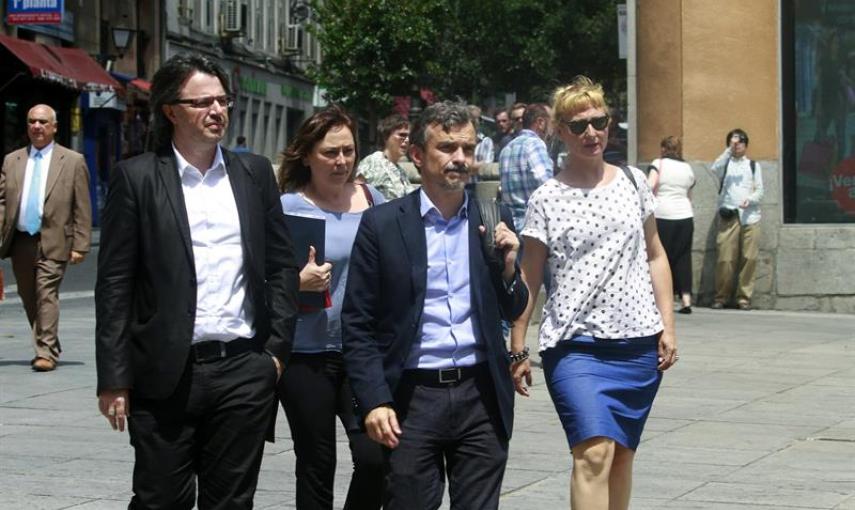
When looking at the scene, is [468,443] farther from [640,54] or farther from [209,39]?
[209,39]

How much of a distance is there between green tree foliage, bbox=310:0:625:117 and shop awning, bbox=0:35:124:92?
305 inches

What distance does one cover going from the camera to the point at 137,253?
18.0ft

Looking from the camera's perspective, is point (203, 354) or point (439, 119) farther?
point (439, 119)

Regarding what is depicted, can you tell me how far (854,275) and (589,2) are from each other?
113 ft

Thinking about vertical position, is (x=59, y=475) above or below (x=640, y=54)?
below

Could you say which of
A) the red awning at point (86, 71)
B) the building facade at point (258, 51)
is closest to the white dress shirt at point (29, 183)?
the red awning at point (86, 71)

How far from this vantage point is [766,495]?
796cm

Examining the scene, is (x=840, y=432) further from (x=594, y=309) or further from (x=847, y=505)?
(x=594, y=309)

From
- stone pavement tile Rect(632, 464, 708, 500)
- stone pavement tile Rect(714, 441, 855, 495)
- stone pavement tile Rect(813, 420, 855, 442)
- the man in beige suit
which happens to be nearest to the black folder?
stone pavement tile Rect(632, 464, 708, 500)

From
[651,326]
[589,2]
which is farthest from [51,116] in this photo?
[589,2]

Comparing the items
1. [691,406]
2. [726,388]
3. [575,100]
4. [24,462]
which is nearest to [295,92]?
[726,388]

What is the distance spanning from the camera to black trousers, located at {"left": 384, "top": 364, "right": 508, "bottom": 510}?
5.65m

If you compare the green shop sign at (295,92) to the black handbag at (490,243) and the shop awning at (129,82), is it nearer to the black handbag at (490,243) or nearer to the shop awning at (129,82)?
the shop awning at (129,82)

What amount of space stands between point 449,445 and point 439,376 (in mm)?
218
